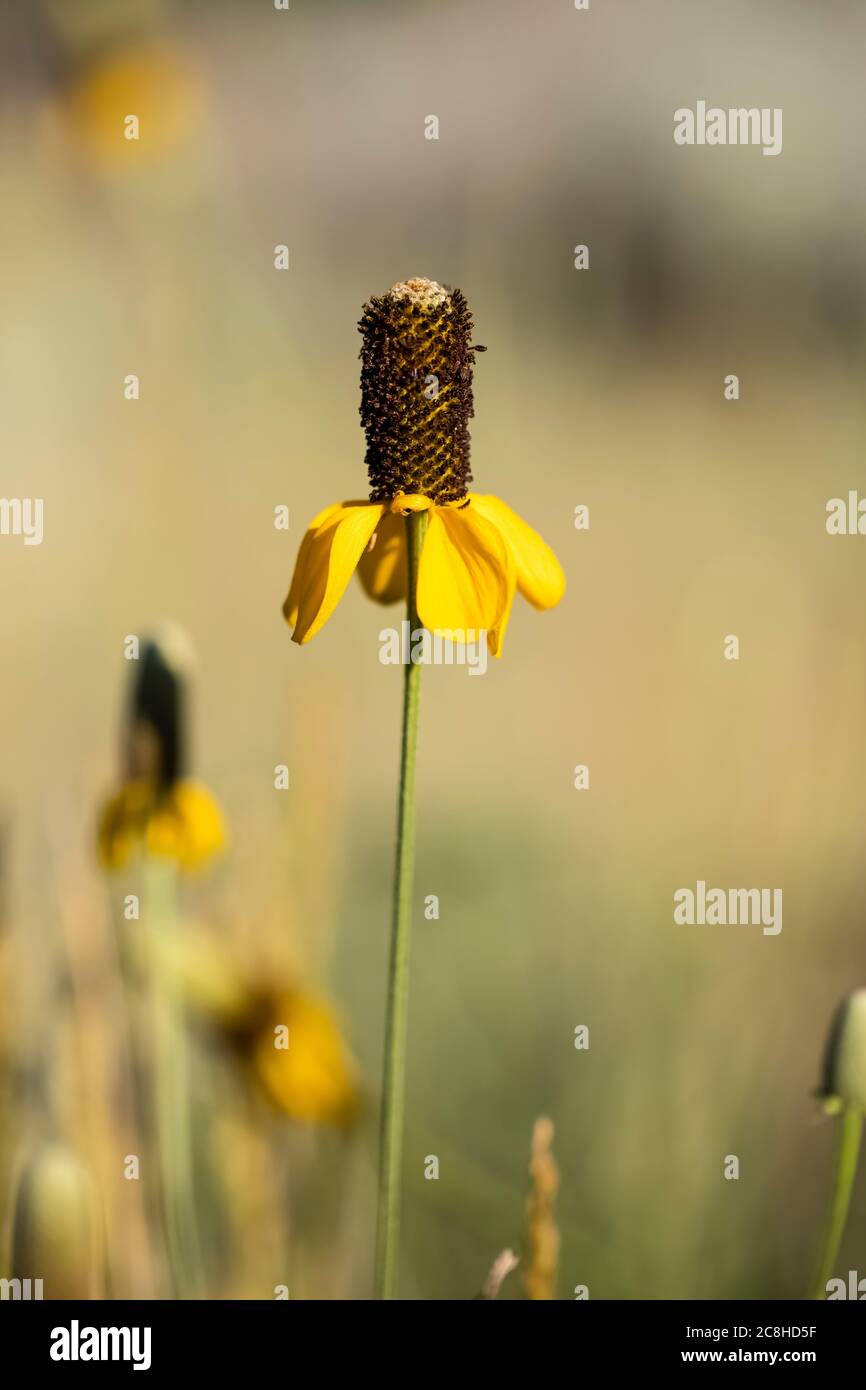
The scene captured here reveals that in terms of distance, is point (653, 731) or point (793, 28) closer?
point (653, 731)

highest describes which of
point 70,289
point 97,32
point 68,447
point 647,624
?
point 97,32

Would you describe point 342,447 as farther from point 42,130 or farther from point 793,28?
point 793,28

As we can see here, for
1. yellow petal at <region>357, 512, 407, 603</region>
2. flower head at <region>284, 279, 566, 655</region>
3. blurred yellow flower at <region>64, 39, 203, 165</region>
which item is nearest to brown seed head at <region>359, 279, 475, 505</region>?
flower head at <region>284, 279, 566, 655</region>

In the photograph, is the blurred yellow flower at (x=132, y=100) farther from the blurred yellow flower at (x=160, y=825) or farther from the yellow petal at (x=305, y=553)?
the yellow petal at (x=305, y=553)

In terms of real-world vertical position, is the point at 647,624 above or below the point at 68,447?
below
